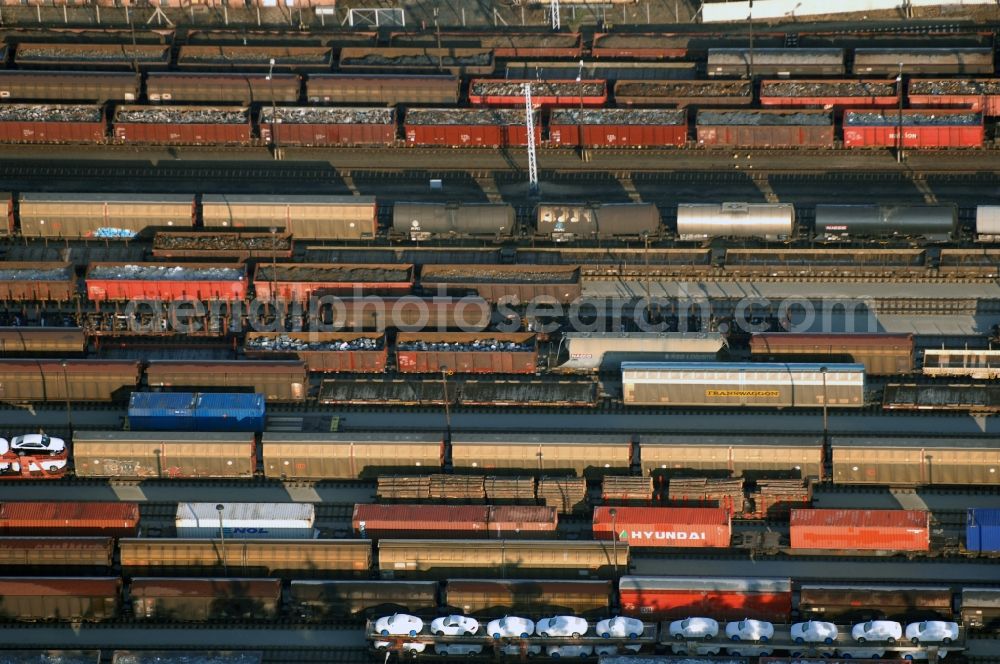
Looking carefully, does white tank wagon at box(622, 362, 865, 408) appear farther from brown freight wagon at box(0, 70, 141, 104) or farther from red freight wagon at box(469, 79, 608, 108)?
brown freight wagon at box(0, 70, 141, 104)

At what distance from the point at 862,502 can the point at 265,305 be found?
4527cm

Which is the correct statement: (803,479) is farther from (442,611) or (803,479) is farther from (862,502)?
(442,611)

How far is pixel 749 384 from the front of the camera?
142 m

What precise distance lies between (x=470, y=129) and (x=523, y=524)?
3754 cm

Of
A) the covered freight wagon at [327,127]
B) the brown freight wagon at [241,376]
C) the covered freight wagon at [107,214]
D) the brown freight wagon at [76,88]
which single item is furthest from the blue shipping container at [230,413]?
the brown freight wagon at [76,88]

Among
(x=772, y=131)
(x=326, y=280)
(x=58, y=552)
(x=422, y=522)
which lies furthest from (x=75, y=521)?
(x=772, y=131)

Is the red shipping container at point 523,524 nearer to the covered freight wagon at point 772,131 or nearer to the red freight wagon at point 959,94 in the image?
the covered freight wagon at point 772,131

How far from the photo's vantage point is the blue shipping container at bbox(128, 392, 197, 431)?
143 m

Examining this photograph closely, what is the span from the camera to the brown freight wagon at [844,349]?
144375 mm

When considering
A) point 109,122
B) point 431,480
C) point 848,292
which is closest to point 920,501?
point 848,292

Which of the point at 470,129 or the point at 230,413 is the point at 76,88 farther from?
the point at 230,413

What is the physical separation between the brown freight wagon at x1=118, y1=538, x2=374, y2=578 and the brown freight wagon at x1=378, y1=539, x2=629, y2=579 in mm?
3013

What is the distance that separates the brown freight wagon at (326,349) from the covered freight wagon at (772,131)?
3177 cm

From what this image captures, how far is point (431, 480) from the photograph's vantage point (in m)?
139
